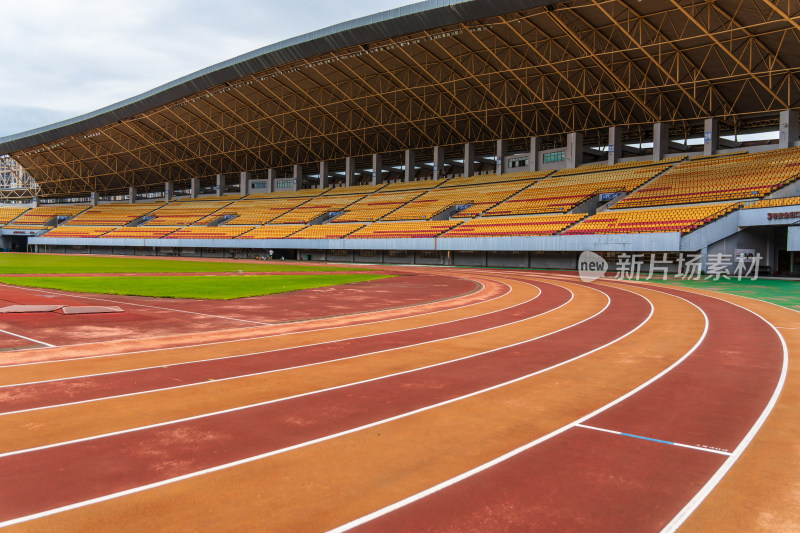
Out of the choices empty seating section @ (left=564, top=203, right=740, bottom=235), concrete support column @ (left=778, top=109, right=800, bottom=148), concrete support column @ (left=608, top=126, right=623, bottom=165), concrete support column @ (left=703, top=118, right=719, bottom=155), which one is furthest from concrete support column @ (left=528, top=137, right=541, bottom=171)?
concrete support column @ (left=778, top=109, right=800, bottom=148)

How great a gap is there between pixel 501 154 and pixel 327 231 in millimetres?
22029

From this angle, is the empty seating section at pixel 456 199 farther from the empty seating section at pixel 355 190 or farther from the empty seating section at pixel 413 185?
the empty seating section at pixel 355 190

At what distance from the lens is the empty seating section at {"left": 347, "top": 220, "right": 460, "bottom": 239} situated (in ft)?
160

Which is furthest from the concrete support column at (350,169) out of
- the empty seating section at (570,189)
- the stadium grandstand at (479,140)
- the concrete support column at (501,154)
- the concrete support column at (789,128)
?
the concrete support column at (789,128)

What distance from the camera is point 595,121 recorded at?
1973 inches

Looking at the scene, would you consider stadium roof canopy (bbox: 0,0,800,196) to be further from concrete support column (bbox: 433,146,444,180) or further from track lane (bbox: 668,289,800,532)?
track lane (bbox: 668,289,800,532)

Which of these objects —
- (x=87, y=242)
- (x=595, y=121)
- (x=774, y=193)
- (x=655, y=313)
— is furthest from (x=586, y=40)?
(x=87, y=242)

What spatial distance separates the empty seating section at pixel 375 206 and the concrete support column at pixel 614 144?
2192 cm

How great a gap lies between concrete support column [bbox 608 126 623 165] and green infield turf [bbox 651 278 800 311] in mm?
23291

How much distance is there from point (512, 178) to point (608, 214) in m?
17.7

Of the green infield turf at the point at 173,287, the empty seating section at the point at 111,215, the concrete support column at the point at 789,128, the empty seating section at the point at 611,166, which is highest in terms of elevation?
the concrete support column at the point at 789,128

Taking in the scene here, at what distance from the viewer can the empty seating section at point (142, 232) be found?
68.7 m

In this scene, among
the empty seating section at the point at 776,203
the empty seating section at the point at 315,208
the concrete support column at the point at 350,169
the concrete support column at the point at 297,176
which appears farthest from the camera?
the concrete support column at the point at 297,176

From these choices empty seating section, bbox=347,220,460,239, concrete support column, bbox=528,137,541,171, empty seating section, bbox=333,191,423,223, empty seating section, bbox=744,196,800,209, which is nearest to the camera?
empty seating section, bbox=744,196,800,209
